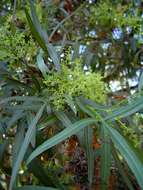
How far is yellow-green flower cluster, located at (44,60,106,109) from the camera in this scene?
0.96 m

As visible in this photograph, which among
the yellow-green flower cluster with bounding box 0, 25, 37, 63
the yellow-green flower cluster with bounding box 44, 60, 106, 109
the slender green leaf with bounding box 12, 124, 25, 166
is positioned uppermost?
the yellow-green flower cluster with bounding box 0, 25, 37, 63

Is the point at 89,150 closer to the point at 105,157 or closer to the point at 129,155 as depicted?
the point at 105,157

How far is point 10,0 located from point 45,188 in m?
0.68

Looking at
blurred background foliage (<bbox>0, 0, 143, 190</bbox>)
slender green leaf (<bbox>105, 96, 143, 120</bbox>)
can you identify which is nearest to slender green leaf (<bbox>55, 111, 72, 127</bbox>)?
blurred background foliage (<bbox>0, 0, 143, 190</bbox>)

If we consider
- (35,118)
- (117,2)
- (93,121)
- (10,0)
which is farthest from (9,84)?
(117,2)

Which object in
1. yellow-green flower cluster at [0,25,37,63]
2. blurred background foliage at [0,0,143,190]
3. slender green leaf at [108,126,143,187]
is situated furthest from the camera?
yellow-green flower cluster at [0,25,37,63]

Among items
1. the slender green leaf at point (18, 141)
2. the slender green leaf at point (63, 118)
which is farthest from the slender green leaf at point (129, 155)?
the slender green leaf at point (18, 141)

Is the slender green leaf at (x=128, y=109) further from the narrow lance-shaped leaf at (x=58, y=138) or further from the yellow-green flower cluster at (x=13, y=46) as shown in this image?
the yellow-green flower cluster at (x=13, y=46)

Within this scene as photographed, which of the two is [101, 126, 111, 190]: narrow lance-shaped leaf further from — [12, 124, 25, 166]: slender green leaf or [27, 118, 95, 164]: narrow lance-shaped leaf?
[12, 124, 25, 166]: slender green leaf

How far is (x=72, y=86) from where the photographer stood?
38.0 inches

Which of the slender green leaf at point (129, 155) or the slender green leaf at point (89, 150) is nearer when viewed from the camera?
the slender green leaf at point (129, 155)

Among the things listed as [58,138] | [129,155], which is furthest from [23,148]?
[129,155]

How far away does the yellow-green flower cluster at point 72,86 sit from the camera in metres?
0.96

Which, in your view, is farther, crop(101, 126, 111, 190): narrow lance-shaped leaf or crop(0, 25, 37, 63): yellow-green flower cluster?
crop(0, 25, 37, 63): yellow-green flower cluster
